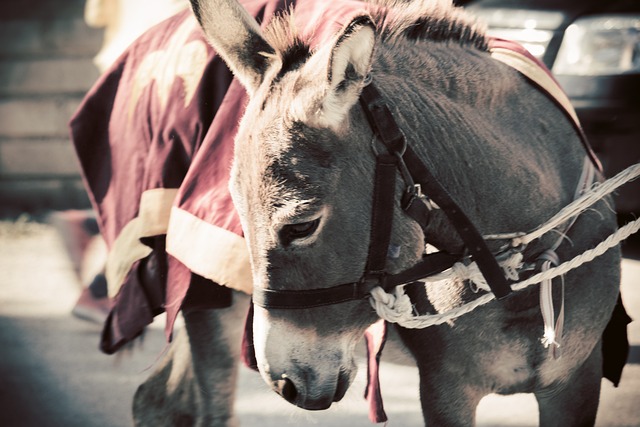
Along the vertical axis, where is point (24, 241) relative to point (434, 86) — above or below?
below

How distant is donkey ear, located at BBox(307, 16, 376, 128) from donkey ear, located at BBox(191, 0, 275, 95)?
20 centimetres

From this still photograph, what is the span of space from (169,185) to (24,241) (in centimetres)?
442

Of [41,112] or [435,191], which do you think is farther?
[41,112]

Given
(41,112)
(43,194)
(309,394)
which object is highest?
(309,394)

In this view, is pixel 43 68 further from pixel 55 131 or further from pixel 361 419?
pixel 361 419

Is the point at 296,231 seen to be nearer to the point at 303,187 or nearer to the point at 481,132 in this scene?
the point at 303,187

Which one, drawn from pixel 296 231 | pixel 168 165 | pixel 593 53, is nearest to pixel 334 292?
pixel 296 231

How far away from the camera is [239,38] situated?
1.75 m

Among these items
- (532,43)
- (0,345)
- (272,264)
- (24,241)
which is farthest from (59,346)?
(532,43)

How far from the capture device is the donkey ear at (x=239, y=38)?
5.70 feet

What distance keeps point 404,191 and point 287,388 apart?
0.52 metres

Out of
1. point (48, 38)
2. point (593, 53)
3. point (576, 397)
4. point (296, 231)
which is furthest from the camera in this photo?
point (48, 38)

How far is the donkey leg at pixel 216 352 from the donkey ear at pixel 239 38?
34.3 inches

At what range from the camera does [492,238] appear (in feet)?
5.92
